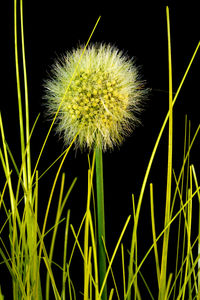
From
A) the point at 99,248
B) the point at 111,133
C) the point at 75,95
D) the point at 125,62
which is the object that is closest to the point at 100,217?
the point at 99,248

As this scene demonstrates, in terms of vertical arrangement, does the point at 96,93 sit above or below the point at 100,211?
above

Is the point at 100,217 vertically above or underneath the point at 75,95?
underneath

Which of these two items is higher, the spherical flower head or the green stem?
the spherical flower head

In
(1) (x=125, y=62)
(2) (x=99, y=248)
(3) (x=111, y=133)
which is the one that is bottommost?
(2) (x=99, y=248)

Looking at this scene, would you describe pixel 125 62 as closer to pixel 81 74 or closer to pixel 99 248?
pixel 81 74

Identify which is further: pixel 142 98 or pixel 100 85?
pixel 142 98

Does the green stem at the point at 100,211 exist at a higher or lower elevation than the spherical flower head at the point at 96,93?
lower

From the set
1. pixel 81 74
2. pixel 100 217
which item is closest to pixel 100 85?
pixel 81 74
